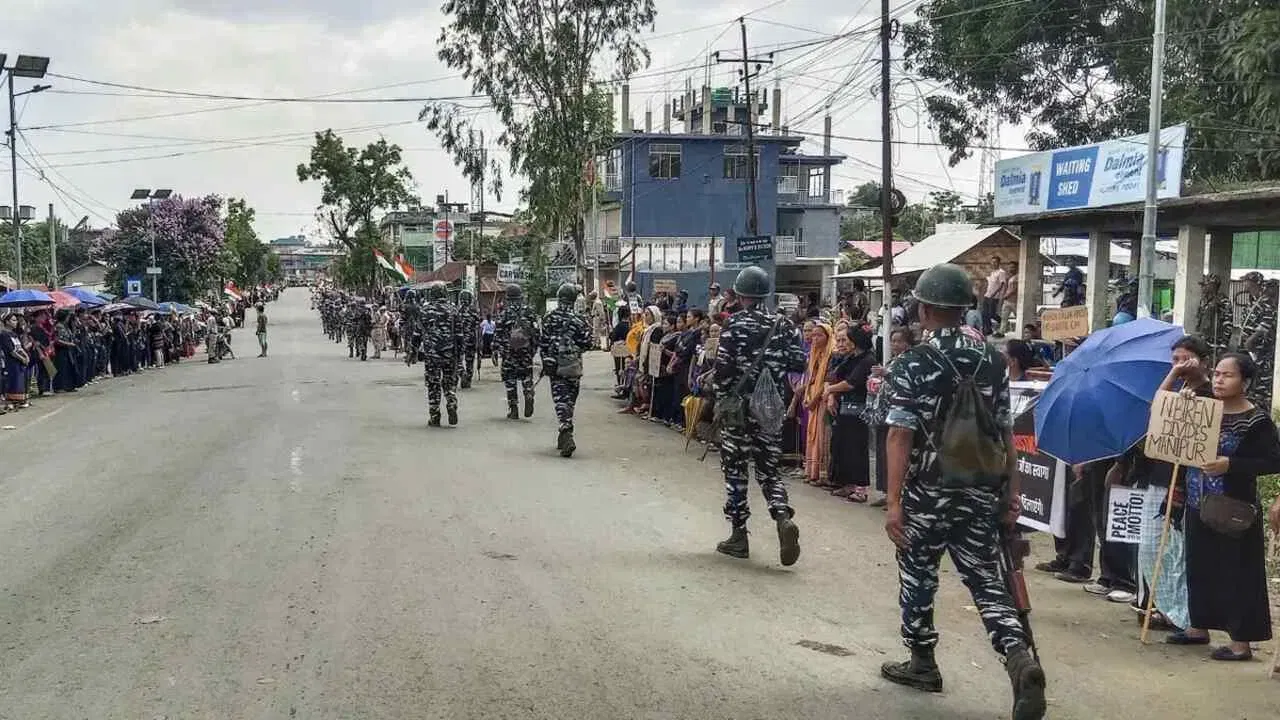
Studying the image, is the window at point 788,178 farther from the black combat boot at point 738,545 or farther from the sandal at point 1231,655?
the sandal at point 1231,655

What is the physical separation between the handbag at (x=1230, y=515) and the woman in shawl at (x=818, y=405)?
17.4 feet

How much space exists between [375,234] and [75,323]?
132ft

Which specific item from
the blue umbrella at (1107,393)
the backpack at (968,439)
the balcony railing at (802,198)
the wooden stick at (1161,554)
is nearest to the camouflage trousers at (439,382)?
the blue umbrella at (1107,393)

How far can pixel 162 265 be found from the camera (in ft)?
183

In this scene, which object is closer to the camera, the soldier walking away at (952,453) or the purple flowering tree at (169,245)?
the soldier walking away at (952,453)

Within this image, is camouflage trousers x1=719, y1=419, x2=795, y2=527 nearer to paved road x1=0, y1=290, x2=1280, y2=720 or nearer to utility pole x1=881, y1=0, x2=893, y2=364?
paved road x1=0, y1=290, x2=1280, y2=720

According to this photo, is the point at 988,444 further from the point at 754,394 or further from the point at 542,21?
the point at 542,21

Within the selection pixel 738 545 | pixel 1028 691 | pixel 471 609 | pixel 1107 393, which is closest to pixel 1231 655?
pixel 1107 393

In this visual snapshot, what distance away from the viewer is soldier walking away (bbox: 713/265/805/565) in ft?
25.5

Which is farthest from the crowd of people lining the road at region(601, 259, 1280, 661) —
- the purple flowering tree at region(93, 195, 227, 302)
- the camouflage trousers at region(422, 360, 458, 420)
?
the purple flowering tree at region(93, 195, 227, 302)

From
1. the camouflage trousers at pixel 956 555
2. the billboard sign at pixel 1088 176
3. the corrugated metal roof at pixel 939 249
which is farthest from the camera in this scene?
the corrugated metal roof at pixel 939 249

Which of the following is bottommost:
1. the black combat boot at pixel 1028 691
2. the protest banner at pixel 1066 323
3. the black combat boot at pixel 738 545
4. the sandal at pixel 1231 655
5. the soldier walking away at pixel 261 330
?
the soldier walking away at pixel 261 330

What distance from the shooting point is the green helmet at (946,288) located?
507cm

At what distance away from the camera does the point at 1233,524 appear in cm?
582
